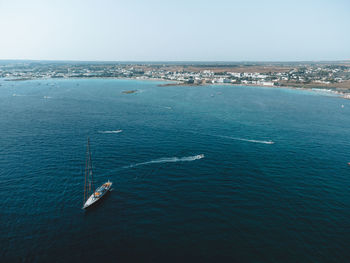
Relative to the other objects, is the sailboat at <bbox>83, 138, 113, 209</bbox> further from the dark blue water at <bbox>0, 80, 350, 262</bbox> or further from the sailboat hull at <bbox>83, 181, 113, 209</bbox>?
the dark blue water at <bbox>0, 80, 350, 262</bbox>

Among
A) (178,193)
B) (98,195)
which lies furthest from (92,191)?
(178,193)

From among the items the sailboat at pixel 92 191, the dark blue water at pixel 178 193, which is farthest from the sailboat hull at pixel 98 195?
the dark blue water at pixel 178 193

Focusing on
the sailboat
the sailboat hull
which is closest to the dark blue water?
the sailboat hull

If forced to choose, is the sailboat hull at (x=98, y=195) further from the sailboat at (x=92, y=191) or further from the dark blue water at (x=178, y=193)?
the dark blue water at (x=178, y=193)

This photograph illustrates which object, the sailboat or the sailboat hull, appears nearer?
the sailboat hull

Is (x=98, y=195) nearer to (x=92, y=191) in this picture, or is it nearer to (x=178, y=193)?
(x=92, y=191)

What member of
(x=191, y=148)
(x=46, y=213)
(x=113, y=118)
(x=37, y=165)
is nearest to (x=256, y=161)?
(x=191, y=148)
